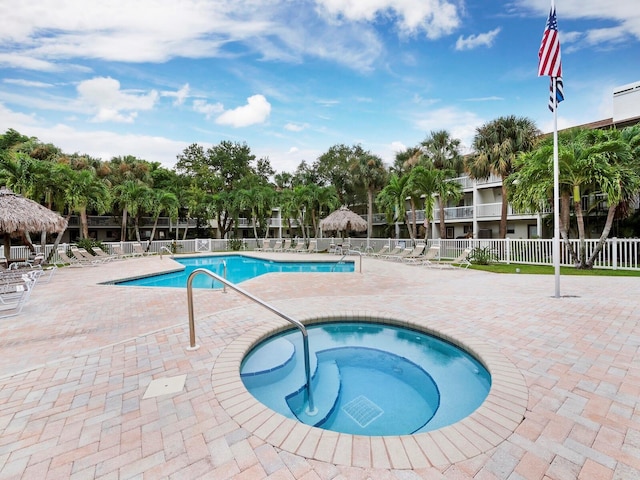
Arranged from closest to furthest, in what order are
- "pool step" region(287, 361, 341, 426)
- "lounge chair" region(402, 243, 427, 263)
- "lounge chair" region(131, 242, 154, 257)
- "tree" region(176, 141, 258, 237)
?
"pool step" region(287, 361, 341, 426)
"lounge chair" region(402, 243, 427, 263)
"lounge chair" region(131, 242, 154, 257)
"tree" region(176, 141, 258, 237)

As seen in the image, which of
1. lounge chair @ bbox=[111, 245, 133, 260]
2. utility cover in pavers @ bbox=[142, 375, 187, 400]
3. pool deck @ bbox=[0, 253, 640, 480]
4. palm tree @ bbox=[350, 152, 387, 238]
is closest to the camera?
pool deck @ bbox=[0, 253, 640, 480]

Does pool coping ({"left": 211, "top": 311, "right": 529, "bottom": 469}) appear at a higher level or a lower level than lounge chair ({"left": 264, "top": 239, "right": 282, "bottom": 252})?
lower

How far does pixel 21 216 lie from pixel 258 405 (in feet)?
41.1

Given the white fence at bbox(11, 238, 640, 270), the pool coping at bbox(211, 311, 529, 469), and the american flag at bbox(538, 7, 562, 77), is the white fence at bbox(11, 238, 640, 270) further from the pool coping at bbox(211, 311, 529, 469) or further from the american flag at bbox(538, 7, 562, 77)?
the pool coping at bbox(211, 311, 529, 469)

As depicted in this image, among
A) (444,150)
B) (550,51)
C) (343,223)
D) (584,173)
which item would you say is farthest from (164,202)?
(584,173)

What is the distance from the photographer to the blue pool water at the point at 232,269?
12.0 metres

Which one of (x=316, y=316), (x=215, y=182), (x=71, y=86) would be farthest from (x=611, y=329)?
(x=215, y=182)

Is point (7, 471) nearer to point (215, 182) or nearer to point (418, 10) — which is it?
point (418, 10)

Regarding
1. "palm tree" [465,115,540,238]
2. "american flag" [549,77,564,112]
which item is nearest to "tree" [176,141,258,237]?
"palm tree" [465,115,540,238]

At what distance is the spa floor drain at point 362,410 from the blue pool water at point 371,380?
0.03ft

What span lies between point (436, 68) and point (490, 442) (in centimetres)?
1671

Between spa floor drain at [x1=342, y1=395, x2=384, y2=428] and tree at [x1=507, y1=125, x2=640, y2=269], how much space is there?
11.5m

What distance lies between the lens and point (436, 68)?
48.7 ft

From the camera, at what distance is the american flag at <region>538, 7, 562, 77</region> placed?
652 centimetres
